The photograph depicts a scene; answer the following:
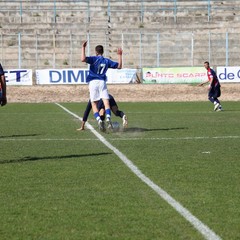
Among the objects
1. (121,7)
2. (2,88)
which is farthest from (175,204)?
(121,7)

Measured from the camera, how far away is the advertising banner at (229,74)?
4422 centimetres

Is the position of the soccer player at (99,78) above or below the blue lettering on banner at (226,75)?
above

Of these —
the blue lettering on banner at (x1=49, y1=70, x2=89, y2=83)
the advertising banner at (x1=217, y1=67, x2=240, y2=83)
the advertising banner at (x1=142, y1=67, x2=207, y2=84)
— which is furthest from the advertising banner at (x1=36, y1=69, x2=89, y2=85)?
the advertising banner at (x1=217, y1=67, x2=240, y2=83)

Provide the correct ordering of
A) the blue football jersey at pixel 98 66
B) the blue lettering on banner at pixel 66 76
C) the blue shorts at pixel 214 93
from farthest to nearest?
the blue lettering on banner at pixel 66 76 → the blue shorts at pixel 214 93 → the blue football jersey at pixel 98 66

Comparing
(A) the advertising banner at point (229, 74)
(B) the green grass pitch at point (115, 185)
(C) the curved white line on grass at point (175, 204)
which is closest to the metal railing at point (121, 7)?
(A) the advertising banner at point (229, 74)

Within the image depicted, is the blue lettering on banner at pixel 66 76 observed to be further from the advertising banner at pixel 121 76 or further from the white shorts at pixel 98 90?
the white shorts at pixel 98 90

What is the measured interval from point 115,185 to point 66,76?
34525mm

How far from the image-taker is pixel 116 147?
14797mm

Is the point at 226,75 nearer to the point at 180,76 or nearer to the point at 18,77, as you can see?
the point at 180,76

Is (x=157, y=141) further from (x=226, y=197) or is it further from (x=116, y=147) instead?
(x=226, y=197)

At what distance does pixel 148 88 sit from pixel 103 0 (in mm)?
15642

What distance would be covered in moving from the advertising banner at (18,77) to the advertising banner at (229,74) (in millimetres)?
11000

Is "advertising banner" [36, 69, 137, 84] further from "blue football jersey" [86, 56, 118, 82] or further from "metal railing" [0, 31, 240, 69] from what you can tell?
"blue football jersey" [86, 56, 118, 82]

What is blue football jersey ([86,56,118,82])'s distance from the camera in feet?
60.0
